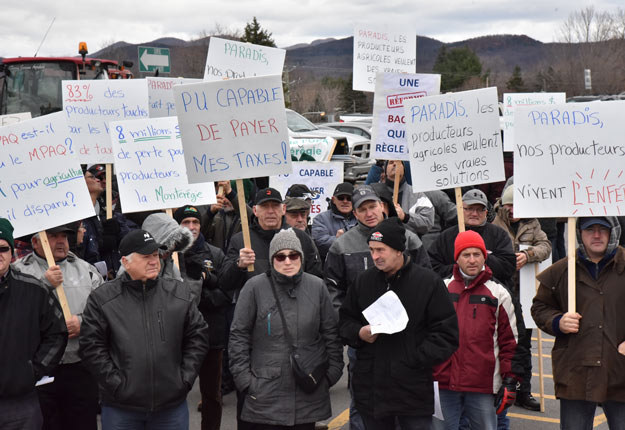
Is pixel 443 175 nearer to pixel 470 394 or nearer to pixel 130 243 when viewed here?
pixel 470 394

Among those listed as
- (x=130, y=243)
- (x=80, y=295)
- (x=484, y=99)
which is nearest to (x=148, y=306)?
(x=130, y=243)

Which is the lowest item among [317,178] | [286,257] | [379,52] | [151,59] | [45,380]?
[45,380]

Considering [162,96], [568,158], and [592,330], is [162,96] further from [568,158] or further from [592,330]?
[592,330]

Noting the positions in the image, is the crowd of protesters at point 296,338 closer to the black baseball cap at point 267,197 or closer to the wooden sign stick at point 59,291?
the wooden sign stick at point 59,291

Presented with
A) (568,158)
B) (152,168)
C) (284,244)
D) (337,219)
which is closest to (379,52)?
(337,219)

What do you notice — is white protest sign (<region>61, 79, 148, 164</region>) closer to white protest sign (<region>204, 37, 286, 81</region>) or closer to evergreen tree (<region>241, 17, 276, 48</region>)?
white protest sign (<region>204, 37, 286, 81</region>)

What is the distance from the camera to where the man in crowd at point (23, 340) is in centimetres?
440

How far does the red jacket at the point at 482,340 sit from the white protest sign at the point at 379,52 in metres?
4.91

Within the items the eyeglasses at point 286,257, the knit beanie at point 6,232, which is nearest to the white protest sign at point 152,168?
the knit beanie at point 6,232

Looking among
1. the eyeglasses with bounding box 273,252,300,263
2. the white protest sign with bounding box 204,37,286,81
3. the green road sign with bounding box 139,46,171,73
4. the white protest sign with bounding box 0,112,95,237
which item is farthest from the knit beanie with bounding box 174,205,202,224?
the green road sign with bounding box 139,46,171,73

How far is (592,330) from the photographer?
471 cm

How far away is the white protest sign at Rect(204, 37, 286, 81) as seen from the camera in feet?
28.2

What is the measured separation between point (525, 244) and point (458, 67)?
9051 cm

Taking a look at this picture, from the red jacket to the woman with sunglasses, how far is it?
743mm
